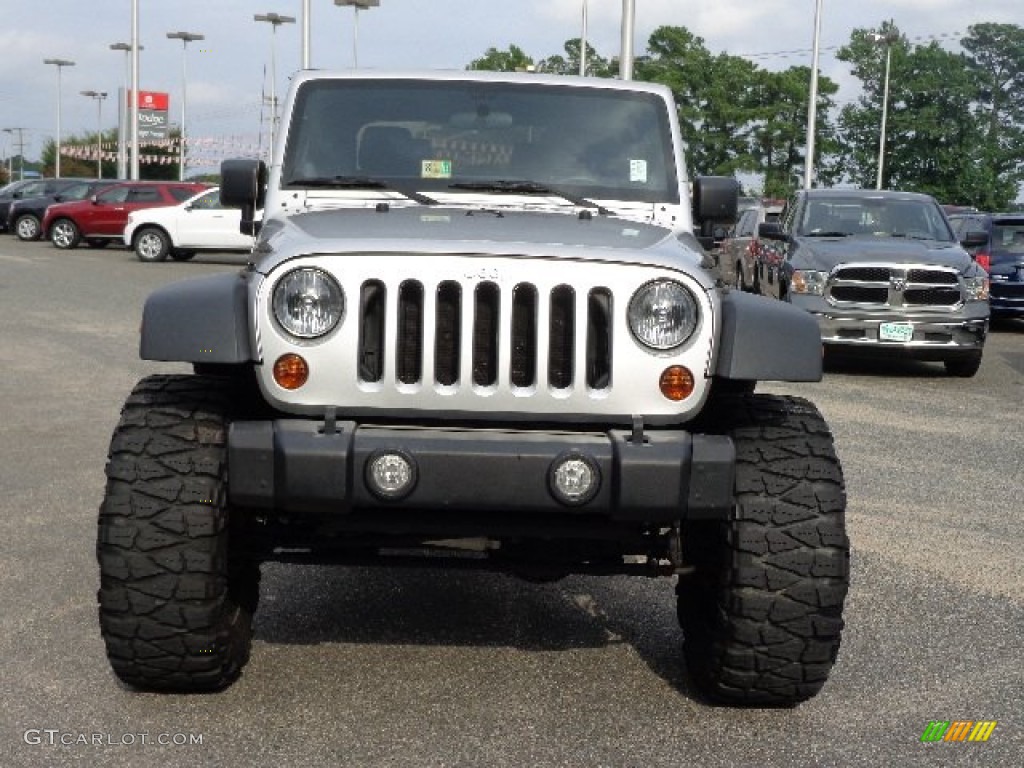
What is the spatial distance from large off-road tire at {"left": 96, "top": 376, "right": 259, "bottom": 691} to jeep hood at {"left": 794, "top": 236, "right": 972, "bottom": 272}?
37.5ft

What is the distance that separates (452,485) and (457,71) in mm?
2487

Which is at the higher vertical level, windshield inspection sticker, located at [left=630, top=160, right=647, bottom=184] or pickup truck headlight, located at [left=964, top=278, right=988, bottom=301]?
windshield inspection sticker, located at [left=630, top=160, right=647, bottom=184]

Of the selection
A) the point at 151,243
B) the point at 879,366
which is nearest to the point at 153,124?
the point at 151,243

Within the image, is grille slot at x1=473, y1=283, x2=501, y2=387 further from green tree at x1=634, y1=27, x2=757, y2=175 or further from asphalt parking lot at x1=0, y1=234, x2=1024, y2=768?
green tree at x1=634, y1=27, x2=757, y2=175

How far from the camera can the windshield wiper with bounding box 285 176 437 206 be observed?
6.29 metres

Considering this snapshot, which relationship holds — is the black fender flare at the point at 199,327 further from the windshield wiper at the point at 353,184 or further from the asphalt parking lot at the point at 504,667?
the windshield wiper at the point at 353,184

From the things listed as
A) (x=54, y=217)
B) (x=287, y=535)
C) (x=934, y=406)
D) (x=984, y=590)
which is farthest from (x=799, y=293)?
(x=54, y=217)

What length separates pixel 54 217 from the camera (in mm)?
39875

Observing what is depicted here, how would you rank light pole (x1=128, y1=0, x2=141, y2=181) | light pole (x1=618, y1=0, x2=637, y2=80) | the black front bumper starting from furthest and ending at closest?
light pole (x1=128, y1=0, x2=141, y2=181) < light pole (x1=618, y1=0, x2=637, y2=80) < the black front bumper

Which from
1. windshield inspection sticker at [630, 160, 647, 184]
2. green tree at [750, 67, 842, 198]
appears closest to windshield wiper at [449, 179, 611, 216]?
windshield inspection sticker at [630, 160, 647, 184]

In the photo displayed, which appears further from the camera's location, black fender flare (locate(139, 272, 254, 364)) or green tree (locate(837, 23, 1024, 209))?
green tree (locate(837, 23, 1024, 209))

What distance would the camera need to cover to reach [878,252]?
1581 centimetres

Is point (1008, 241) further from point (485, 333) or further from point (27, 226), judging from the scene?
point (27, 226)

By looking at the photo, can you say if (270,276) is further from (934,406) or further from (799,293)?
(799,293)
